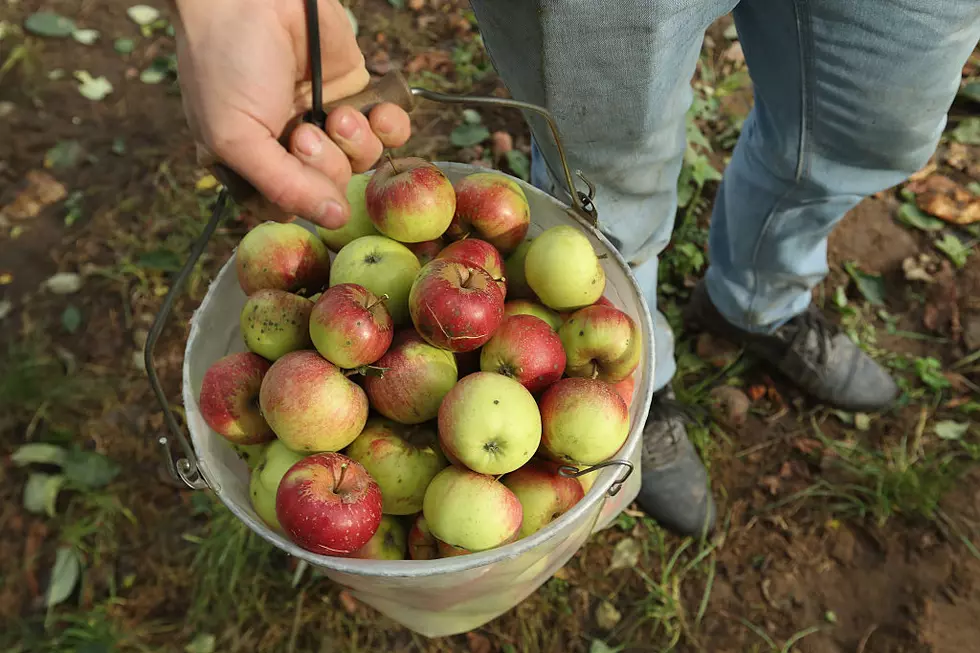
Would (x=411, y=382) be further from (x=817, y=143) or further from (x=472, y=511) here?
(x=817, y=143)

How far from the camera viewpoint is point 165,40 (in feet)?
12.7

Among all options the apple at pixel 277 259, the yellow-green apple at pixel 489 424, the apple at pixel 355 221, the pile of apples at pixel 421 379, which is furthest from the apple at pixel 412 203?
the yellow-green apple at pixel 489 424

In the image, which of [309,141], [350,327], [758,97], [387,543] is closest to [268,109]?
[309,141]

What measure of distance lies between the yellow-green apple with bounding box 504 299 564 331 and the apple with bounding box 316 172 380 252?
431 millimetres

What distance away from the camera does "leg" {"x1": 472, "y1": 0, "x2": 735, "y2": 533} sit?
133cm

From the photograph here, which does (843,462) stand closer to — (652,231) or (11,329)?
(652,231)

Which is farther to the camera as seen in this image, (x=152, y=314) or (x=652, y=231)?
(x=152, y=314)

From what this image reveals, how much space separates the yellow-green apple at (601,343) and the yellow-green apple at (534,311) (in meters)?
0.04

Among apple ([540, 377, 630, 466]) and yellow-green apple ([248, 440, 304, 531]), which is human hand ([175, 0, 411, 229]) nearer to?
yellow-green apple ([248, 440, 304, 531])

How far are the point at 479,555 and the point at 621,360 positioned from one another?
1.95ft

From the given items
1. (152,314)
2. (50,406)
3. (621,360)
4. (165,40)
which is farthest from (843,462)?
(165,40)

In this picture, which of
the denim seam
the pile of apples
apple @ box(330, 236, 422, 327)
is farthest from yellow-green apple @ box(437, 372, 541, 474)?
the denim seam

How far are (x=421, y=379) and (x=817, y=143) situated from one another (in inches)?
48.9

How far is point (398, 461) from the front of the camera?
158 centimetres
